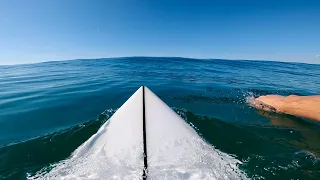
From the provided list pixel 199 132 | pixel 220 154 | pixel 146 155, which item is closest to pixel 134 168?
pixel 146 155

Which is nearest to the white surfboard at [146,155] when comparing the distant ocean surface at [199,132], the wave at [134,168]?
the wave at [134,168]

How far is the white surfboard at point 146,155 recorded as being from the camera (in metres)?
2.48

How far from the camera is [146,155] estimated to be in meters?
2.58

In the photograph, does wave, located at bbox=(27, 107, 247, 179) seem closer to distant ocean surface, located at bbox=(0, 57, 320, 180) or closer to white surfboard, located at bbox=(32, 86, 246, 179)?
white surfboard, located at bbox=(32, 86, 246, 179)

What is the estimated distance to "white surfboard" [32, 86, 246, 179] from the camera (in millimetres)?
2482

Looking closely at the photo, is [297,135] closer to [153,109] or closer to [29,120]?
[153,109]

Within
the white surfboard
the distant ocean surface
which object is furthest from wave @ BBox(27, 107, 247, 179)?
the distant ocean surface

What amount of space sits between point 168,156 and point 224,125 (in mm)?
2737

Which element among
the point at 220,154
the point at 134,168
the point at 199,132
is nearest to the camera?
the point at 134,168

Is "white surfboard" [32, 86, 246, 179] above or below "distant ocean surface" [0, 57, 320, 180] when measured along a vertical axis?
above

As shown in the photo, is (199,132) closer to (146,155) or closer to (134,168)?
(146,155)

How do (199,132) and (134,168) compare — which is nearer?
(134,168)

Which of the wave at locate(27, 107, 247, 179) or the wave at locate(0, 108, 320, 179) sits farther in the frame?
the wave at locate(0, 108, 320, 179)

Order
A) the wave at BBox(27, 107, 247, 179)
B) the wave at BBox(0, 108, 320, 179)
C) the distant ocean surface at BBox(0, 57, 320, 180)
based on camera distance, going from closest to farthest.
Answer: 1. the wave at BBox(27, 107, 247, 179)
2. the wave at BBox(0, 108, 320, 179)
3. the distant ocean surface at BBox(0, 57, 320, 180)
